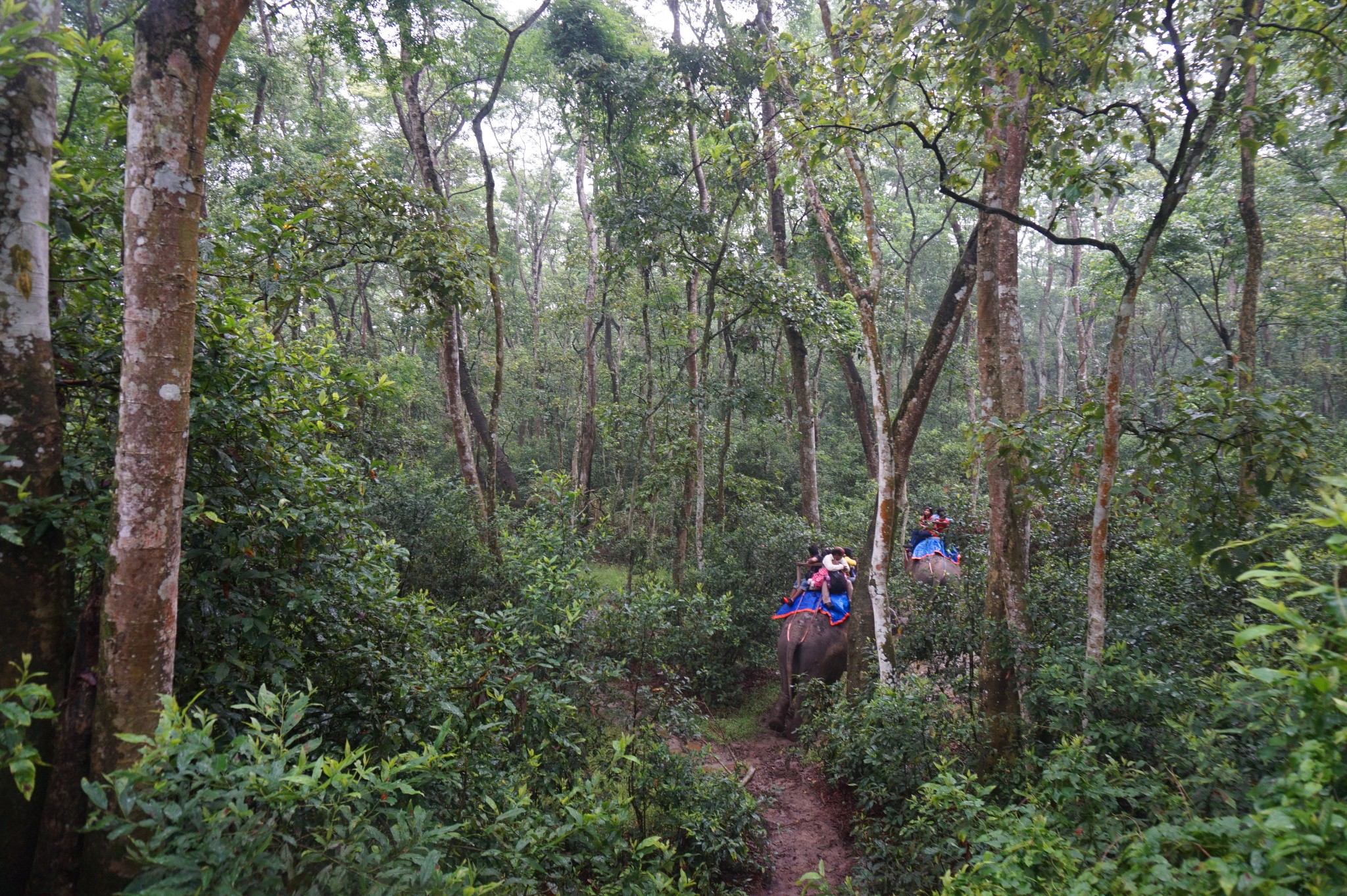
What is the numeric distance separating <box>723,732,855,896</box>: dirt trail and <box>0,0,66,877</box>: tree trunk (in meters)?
4.30

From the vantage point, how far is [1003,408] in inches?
196

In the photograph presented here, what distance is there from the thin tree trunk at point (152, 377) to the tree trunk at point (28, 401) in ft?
1.10

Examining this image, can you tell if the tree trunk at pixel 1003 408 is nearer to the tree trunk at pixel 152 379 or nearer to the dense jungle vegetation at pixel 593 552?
the dense jungle vegetation at pixel 593 552

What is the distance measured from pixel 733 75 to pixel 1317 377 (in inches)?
1098

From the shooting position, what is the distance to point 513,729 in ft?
12.7

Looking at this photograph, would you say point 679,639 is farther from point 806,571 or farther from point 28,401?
point 28,401

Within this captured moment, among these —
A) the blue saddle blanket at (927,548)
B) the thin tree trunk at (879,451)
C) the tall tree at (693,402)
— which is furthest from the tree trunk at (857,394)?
the thin tree trunk at (879,451)

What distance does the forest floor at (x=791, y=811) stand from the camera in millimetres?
4918

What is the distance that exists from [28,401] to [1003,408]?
18.4 feet

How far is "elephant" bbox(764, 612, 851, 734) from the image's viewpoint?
25.3ft

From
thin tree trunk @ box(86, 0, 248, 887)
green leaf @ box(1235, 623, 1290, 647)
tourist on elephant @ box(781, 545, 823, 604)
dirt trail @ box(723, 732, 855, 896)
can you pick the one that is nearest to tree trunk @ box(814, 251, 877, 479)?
tourist on elephant @ box(781, 545, 823, 604)

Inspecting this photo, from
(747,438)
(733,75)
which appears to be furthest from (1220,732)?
(747,438)

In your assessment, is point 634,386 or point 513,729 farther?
point 634,386

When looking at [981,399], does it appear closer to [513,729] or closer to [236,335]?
[513,729]
